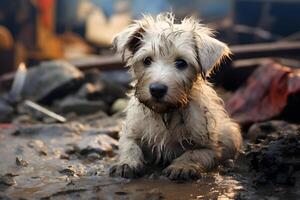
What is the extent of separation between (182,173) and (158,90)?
816 millimetres

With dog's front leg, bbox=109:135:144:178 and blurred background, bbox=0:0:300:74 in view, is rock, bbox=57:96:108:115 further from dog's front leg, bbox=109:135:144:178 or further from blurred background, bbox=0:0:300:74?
blurred background, bbox=0:0:300:74

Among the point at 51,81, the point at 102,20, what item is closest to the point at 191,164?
the point at 51,81

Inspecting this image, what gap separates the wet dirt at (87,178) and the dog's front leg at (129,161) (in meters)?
0.09

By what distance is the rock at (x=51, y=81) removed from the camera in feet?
38.4

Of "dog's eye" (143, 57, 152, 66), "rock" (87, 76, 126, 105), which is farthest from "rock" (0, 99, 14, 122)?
"dog's eye" (143, 57, 152, 66)

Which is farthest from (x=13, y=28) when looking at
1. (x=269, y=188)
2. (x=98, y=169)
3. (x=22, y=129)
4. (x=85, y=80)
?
(x=269, y=188)

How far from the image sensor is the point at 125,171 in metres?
6.09

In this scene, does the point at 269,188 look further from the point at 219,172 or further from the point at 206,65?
the point at 206,65

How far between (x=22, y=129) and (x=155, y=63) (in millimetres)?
2920

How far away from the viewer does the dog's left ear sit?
648cm

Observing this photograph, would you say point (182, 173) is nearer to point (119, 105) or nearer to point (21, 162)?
point (21, 162)

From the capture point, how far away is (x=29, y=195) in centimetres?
555

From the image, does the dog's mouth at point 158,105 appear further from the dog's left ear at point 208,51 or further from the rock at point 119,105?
the rock at point 119,105

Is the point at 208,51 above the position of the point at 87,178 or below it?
above
